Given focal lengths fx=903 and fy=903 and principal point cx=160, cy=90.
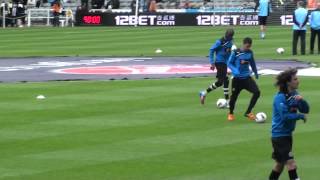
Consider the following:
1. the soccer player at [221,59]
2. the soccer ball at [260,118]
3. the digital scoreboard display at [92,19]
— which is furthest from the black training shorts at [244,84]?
the digital scoreboard display at [92,19]

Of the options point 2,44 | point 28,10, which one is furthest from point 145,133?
point 28,10

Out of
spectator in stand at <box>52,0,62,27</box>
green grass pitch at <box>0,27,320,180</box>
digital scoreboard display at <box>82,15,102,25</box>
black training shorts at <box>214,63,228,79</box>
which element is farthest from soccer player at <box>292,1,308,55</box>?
spectator in stand at <box>52,0,62,27</box>

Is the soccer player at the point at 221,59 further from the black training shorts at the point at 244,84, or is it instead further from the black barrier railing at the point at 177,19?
the black barrier railing at the point at 177,19

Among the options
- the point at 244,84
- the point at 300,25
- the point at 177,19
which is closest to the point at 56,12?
the point at 177,19

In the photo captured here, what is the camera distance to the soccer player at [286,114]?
461 inches

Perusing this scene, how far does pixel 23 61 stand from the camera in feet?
111

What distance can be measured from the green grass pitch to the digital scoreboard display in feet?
113

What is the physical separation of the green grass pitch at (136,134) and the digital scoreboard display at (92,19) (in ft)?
113

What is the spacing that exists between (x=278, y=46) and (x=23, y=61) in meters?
11.3

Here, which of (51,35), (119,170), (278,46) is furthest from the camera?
(51,35)

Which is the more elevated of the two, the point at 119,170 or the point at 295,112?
the point at 295,112

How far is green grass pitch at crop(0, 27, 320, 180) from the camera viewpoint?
13258mm

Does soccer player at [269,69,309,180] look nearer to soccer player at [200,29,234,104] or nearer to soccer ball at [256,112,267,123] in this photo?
soccer ball at [256,112,267,123]

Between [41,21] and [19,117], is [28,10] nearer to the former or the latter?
[41,21]
